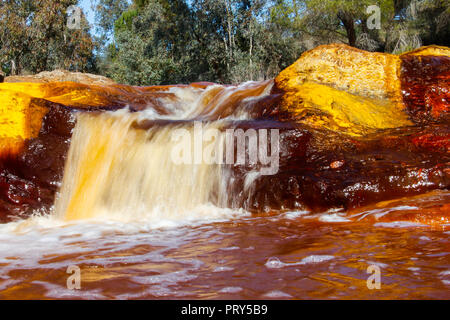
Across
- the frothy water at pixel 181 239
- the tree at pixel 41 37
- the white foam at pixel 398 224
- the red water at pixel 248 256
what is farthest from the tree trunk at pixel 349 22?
the white foam at pixel 398 224

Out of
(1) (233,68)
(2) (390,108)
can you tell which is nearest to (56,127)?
(2) (390,108)

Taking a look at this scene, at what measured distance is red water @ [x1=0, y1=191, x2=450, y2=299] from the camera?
212cm

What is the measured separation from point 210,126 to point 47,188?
2.37 m

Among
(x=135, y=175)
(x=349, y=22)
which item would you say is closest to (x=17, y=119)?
(x=135, y=175)

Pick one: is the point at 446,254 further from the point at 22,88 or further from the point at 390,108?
the point at 22,88

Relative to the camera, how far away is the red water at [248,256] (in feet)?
6.95

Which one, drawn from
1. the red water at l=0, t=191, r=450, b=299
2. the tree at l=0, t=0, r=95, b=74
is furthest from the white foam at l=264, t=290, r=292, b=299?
the tree at l=0, t=0, r=95, b=74

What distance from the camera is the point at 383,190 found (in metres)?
4.21

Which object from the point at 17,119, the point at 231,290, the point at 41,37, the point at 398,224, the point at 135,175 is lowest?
the point at 231,290

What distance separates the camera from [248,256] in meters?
2.77

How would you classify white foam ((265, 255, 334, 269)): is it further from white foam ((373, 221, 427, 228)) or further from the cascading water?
the cascading water

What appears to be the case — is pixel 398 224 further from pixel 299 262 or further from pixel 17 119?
pixel 17 119

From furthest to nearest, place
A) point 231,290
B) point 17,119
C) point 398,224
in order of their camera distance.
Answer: point 17,119 → point 398,224 → point 231,290

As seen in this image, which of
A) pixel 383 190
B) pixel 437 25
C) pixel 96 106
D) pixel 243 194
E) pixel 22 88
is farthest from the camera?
pixel 437 25
